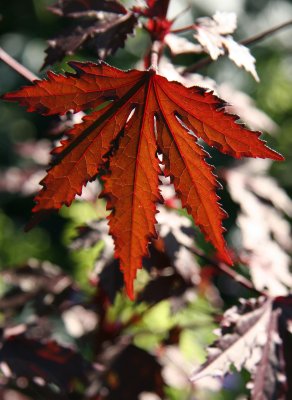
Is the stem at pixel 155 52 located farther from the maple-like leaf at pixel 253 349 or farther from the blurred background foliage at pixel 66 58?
the blurred background foliage at pixel 66 58

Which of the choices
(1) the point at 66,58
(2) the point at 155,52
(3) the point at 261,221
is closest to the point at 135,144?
(2) the point at 155,52

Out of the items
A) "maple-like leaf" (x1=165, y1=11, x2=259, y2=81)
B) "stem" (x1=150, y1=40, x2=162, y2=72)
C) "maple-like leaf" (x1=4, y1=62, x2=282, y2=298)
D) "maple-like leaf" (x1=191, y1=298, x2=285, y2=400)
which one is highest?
"maple-like leaf" (x1=165, y1=11, x2=259, y2=81)

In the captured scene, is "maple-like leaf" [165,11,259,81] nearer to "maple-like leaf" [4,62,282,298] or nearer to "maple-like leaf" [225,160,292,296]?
"maple-like leaf" [4,62,282,298]

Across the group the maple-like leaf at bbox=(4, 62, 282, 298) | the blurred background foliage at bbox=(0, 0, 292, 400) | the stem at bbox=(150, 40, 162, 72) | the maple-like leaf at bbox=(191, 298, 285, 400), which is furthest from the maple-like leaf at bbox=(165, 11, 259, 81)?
the blurred background foliage at bbox=(0, 0, 292, 400)

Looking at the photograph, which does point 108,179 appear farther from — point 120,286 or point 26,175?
point 26,175

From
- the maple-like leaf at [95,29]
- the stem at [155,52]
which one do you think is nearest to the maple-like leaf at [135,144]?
the stem at [155,52]

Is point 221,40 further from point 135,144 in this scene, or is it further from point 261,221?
point 261,221
